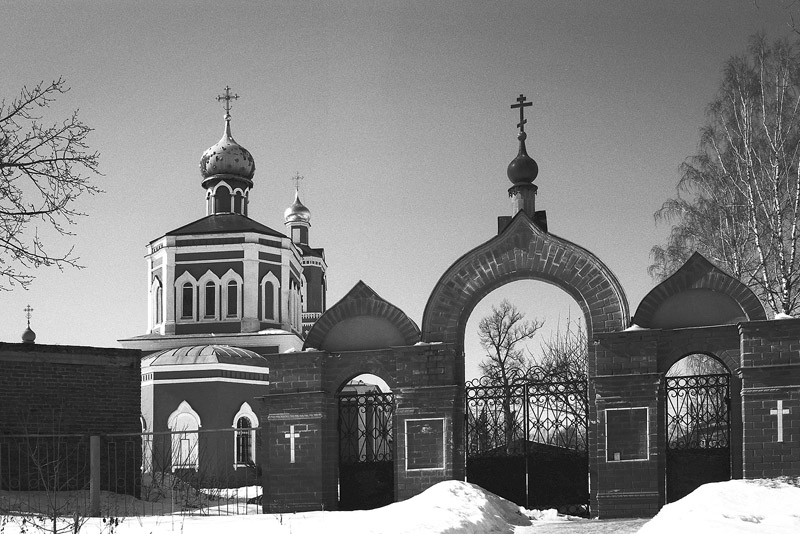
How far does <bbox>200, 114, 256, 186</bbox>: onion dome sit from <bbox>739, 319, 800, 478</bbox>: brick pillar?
2420 centimetres

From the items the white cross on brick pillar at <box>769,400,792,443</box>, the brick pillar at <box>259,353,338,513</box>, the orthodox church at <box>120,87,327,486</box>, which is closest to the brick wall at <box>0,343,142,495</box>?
the brick pillar at <box>259,353,338,513</box>

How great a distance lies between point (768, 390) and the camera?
35.9ft

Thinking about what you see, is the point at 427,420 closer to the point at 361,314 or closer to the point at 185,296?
the point at 361,314

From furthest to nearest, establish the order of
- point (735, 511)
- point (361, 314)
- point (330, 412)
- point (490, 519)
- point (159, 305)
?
point (159, 305) < point (361, 314) < point (330, 412) < point (490, 519) < point (735, 511)

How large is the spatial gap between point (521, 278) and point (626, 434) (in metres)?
2.15

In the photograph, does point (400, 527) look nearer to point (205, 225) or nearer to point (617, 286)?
point (617, 286)

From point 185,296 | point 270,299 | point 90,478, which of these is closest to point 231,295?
point 270,299

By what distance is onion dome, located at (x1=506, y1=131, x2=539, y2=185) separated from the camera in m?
12.8

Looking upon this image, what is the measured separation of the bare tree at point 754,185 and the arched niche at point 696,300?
4786mm

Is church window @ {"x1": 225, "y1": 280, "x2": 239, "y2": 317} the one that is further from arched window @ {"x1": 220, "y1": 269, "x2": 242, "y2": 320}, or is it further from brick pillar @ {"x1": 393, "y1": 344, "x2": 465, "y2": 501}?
brick pillar @ {"x1": 393, "y1": 344, "x2": 465, "y2": 501}

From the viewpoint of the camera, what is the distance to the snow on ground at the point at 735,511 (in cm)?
782

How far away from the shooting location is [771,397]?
35.8ft

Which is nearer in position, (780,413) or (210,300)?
(780,413)

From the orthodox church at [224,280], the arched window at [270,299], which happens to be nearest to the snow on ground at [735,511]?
the orthodox church at [224,280]
